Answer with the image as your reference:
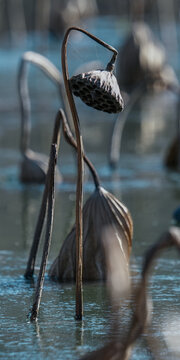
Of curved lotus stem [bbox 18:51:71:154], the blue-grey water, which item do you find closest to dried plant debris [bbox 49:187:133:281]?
the blue-grey water

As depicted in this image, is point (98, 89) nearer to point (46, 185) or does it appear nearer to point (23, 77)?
point (46, 185)

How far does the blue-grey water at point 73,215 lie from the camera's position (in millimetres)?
3236

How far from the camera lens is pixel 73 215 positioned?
18.8 feet

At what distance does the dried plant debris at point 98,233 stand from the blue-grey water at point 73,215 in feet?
0.26

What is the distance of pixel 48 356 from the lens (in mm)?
3045

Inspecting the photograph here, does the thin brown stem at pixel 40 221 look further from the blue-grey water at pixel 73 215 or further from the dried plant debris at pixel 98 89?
the dried plant debris at pixel 98 89

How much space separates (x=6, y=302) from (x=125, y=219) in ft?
1.93

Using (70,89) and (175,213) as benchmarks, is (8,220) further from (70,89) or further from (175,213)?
(70,89)

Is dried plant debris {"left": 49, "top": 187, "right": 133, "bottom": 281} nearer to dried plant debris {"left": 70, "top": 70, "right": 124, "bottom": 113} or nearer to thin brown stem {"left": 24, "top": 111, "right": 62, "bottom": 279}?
thin brown stem {"left": 24, "top": 111, "right": 62, "bottom": 279}

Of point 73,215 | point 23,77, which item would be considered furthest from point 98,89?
point 23,77

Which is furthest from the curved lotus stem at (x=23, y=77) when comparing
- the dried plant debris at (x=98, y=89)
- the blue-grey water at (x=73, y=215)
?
the dried plant debris at (x=98, y=89)

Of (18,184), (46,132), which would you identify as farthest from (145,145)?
(18,184)

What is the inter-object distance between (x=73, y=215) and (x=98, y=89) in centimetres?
279

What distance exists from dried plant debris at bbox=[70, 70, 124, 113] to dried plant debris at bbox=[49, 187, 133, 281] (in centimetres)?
82
